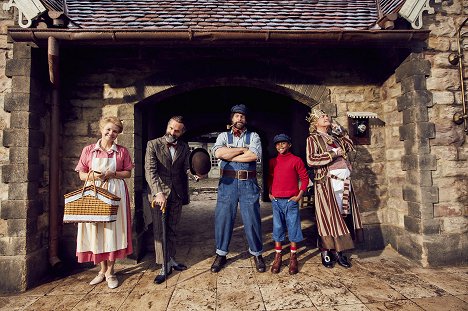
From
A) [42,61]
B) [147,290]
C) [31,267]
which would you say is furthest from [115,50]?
[147,290]

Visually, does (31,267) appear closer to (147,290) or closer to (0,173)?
(0,173)

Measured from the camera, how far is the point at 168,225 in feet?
10.8

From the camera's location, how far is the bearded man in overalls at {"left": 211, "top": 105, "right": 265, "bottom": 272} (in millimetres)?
3297

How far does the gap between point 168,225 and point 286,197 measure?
1581 mm

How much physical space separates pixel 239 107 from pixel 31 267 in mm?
3338

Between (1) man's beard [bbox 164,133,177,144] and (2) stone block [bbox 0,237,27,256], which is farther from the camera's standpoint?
(1) man's beard [bbox 164,133,177,144]

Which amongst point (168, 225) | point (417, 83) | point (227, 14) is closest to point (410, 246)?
point (417, 83)

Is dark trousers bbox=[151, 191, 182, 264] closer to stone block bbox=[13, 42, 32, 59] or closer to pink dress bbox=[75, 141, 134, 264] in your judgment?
pink dress bbox=[75, 141, 134, 264]

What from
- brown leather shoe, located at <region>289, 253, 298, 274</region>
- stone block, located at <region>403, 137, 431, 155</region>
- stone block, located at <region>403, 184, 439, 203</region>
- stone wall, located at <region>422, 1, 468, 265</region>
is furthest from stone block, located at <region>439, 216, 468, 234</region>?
brown leather shoe, located at <region>289, 253, 298, 274</region>

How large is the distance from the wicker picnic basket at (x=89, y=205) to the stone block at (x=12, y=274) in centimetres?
108

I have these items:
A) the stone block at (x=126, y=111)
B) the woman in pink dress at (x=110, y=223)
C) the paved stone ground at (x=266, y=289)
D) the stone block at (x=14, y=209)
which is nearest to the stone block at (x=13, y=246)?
the stone block at (x=14, y=209)

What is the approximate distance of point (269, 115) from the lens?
335 inches

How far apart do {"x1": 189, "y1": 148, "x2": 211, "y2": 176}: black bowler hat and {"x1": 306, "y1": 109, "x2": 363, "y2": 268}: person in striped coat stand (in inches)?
54.3

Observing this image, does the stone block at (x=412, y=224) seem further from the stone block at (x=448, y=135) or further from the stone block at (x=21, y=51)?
the stone block at (x=21, y=51)
